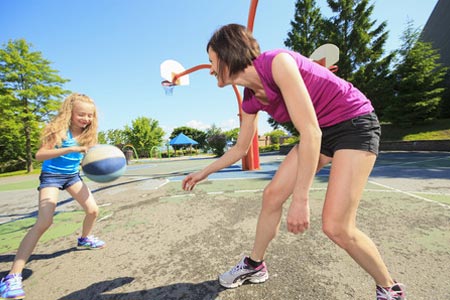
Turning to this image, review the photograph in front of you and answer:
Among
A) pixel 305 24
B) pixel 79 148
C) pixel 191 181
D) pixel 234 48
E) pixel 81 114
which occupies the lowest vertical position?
pixel 191 181

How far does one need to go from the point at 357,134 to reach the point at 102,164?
271cm

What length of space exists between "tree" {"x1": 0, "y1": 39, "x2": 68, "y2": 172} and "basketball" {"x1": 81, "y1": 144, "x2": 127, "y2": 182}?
72.0 ft

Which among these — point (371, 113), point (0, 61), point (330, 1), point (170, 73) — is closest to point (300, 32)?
point (330, 1)

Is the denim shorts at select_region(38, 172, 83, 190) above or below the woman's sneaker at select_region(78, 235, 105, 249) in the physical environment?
above

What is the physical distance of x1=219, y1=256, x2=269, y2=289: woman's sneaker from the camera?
186 centimetres

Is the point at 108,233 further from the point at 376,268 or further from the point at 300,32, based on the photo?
the point at 300,32

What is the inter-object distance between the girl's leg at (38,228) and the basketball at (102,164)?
0.40 meters

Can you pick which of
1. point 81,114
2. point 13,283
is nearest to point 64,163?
point 81,114

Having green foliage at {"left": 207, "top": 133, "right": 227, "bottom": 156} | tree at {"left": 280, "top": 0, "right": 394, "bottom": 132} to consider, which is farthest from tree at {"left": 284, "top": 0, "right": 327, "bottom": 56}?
green foliage at {"left": 207, "top": 133, "right": 227, "bottom": 156}

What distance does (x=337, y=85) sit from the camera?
147cm

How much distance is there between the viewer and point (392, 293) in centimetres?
143

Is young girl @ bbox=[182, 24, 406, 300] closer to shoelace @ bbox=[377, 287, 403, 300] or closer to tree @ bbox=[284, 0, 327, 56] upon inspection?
shoelace @ bbox=[377, 287, 403, 300]

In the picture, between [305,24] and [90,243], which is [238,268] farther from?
[305,24]

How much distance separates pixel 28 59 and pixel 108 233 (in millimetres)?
25313
